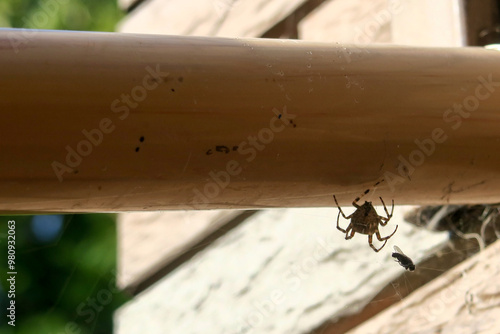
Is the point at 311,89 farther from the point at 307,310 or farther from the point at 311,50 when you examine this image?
the point at 307,310

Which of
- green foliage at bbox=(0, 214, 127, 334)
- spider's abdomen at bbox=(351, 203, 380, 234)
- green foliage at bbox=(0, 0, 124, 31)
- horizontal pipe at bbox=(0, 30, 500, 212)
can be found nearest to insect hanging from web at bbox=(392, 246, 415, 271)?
spider's abdomen at bbox=(351, 203, 380, 234)

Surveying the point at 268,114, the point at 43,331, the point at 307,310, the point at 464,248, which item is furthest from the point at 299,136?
the point at 43,331

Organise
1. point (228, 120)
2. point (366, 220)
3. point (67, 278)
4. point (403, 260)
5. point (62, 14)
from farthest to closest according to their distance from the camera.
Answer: point (62, 14) → point (67, 278) → point (403, 260) → point (366, 220) → point (228, 120)

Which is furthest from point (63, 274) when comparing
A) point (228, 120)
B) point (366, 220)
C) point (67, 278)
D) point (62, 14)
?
point (228, 120)

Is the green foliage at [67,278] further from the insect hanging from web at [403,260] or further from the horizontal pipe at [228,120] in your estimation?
the horizontal pipe at [228,120]

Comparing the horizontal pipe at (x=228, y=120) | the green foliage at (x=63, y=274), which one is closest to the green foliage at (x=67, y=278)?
the green foliage at (x=63, y=274)

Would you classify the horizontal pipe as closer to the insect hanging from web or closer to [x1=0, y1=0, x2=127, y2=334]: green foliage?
the insect hanging from web

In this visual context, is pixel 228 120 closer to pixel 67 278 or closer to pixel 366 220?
pixel 366 220
